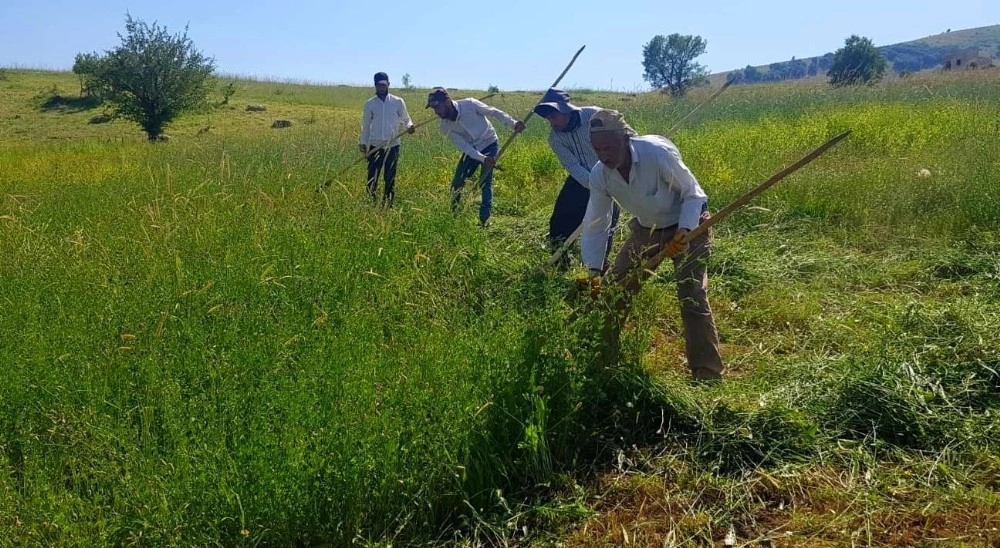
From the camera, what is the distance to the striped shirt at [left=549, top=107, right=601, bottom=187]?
172 inches

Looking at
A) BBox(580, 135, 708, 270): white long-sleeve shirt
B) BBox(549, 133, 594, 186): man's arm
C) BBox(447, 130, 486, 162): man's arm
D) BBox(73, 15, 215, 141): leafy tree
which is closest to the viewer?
BBox(580, 135, 708, 270): white long-sleeve shirt

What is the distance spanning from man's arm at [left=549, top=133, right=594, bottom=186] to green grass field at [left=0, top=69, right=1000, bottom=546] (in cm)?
88

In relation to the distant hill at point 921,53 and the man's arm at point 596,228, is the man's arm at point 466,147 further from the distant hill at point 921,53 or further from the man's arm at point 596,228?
the distant hill at point 921,53

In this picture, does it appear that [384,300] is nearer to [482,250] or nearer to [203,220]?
[482,250]

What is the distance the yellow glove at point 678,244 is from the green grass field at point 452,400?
0.21 m

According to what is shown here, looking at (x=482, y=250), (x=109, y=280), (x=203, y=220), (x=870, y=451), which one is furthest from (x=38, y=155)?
(x=870, y=451)

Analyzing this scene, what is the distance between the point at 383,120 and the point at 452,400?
4.93 metres

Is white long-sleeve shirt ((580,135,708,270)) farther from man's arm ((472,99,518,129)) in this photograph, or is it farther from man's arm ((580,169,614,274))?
man's arm ((472,99,518,129))

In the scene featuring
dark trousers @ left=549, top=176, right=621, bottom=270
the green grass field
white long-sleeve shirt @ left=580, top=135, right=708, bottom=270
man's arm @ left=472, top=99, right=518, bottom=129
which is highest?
man's arm @ left=472, top=99, right=518, bottom=129

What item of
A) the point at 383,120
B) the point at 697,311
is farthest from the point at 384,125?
the point at 697,311

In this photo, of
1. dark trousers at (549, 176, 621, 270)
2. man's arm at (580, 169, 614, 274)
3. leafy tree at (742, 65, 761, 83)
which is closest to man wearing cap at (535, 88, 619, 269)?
dark trousers at (549, 176, 621, 270)

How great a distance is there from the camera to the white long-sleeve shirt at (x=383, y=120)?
21.9 ft

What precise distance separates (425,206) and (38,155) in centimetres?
902

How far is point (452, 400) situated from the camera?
235 cm
